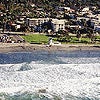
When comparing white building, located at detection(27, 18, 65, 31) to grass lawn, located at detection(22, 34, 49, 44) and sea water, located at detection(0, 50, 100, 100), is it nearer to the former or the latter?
grass lawn, located at detection(22, 34, 49, 44)

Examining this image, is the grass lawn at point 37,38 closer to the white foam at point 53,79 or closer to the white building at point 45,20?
the white building at point 45,20

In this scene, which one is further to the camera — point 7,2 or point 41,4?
point 41,4

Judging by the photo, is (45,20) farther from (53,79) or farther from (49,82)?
(49,82)

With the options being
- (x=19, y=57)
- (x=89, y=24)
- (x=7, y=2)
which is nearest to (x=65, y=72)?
(x=19, y=57)

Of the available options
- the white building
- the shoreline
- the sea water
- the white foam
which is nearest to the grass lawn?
the shoreline

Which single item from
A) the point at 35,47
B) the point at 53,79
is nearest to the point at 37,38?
the point at 35,47

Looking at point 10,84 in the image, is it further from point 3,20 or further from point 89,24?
point 89,24

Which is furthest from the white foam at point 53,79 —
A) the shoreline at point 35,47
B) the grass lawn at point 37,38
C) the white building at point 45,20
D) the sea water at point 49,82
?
the white building at point 45,20
